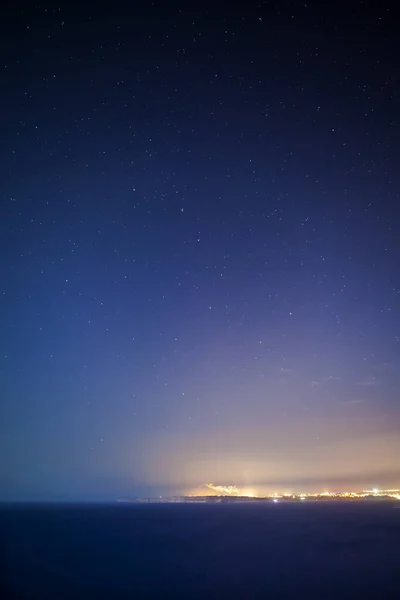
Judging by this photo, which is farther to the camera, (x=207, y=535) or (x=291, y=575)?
(x=207, y=535)

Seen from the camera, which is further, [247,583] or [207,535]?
[207,535]

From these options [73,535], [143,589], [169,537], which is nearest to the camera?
[143,589]

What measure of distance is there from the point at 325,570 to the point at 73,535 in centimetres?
3697

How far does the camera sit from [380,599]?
21.9m

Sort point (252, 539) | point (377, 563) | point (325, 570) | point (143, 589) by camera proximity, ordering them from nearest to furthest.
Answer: point (143, 589) → point (325, 570) → point (377, 563) → point (252, 539)

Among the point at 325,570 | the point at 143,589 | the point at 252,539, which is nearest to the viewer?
the point at 143,589

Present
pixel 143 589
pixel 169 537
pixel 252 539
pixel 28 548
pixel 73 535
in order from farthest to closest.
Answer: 1. pixel 73 535
2. pixel 169 537
3. pixel 252 539
4. pixel 28 548
5. pixel 143 589

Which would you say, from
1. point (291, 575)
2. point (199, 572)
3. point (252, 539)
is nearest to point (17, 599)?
point (199, 572)

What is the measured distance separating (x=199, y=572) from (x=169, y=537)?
78.9 feet

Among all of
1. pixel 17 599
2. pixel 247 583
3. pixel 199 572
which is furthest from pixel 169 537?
pixel 17 599

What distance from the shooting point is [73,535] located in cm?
5653

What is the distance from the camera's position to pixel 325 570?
29.5 m

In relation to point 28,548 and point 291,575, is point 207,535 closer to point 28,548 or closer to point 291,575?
point 28,548

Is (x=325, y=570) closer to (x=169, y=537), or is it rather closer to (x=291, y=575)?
(x=291, y=575)
